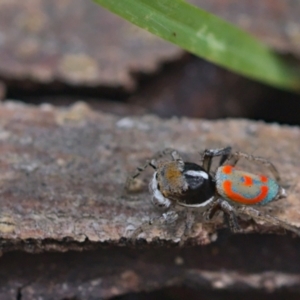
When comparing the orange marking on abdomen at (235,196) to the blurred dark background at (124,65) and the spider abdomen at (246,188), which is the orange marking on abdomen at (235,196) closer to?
the spider abdomen at (246,188)

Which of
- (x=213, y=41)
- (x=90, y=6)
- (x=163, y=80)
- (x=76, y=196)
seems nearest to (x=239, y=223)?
(x=76, y=196)

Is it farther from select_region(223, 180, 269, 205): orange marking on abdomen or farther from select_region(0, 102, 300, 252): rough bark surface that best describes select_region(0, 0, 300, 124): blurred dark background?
select_region(223, 180, 269, 205): orange marking on abdomen

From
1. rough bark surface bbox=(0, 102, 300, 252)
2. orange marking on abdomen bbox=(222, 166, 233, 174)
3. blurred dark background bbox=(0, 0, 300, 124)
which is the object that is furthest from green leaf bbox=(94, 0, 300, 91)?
orange marking on abdomen bbox=(222, 166, 233, 174)

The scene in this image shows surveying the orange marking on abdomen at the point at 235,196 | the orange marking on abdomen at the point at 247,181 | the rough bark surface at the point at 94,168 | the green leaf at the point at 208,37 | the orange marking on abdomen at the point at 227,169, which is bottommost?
the rough bark surface at the point at 94,168

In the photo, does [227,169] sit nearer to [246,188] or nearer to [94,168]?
[246,188]

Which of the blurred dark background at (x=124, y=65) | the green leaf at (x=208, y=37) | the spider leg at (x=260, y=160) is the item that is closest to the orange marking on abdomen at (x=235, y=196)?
the spider leg at (x=260, y=160)

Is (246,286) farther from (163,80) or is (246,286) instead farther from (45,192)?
(163,80)
